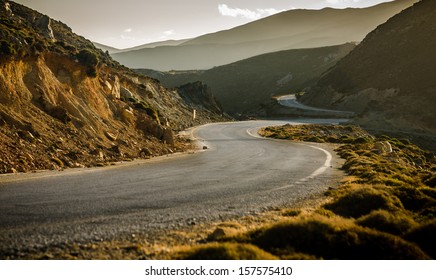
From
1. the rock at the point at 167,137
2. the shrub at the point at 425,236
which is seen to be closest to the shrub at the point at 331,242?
the shrub at the point at 425,236

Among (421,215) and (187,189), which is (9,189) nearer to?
(187,189)

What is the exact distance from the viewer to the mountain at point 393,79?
68.9 metres

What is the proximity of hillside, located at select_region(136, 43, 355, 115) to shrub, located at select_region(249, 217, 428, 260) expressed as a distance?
132741 millimetres

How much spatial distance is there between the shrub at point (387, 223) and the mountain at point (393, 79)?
57.7 meters

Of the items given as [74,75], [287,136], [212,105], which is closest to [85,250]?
[74,75]

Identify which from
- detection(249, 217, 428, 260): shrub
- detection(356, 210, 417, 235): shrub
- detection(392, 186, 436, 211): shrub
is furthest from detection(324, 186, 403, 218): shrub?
detection(249, 217, 428, 260): shrub

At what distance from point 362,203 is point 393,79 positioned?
83.3 m

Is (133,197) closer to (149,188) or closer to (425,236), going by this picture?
(149,188)

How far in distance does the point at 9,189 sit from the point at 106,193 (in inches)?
118

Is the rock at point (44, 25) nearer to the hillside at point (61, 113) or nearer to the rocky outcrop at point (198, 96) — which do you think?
the hillside at point (61, 113)

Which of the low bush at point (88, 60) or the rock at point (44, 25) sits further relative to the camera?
the rock at point (44, 25)

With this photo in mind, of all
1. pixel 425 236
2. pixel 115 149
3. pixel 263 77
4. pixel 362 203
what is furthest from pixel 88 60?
pixel 263 77

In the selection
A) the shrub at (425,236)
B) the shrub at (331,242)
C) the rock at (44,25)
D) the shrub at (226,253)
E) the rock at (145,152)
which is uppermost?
the rock at (44,25)

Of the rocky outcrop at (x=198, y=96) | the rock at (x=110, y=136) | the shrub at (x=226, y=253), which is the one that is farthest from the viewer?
the rocky outcrop at (x=198, y=96)
